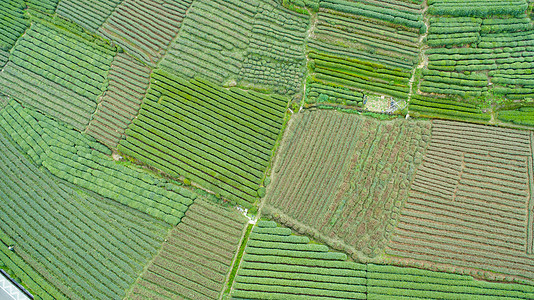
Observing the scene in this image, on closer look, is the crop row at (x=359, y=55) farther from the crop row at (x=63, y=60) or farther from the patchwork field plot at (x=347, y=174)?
the crop row at (x=63, y=60)

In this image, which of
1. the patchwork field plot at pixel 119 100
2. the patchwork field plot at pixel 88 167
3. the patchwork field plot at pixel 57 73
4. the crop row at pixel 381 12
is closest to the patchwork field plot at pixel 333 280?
the patchwork field plot at pixel 88 167

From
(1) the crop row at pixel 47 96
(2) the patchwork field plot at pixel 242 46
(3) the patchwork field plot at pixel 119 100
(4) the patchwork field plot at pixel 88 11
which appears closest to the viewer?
(3) the patchwork field plot at pixel 119 100

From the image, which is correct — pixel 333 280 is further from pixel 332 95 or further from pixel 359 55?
pixel 359 55

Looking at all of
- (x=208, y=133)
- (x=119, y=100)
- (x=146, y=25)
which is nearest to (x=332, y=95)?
(x=208, y=133)

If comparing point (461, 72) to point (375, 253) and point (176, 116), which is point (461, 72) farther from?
point (176, 116)

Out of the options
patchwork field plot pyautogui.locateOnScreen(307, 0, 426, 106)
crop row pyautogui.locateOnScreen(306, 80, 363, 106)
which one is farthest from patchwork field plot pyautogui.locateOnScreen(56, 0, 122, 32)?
crop row pyautogui.locateOnScreen(306, 80, 363, 106)

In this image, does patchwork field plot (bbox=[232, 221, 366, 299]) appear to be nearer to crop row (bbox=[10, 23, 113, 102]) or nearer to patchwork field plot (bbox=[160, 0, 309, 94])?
patchwork field plot (bbox=[160, 0, 309, 94])

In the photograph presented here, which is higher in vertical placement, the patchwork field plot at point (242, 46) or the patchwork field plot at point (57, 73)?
the patchwork field plot at point (242, 46)
